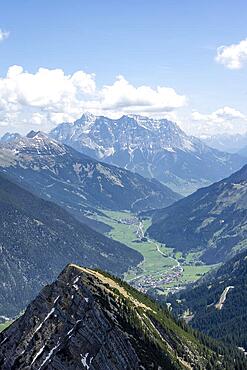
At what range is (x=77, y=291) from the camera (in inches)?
5979

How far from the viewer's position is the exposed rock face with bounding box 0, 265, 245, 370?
141 m

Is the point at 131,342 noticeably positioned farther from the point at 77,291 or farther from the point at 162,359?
the point at 77,291

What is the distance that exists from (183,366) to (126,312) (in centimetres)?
2244

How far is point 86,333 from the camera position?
5645 inches

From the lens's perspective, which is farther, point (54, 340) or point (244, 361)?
point (244, 361)

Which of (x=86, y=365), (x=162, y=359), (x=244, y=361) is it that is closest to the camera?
(x=86, y=365)

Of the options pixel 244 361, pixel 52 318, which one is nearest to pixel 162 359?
pixel 52 318

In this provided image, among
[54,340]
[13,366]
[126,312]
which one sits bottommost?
[13,366]

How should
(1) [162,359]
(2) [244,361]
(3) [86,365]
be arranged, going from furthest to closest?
(2) [244,361], (1) [162,359], (3) [86,365]

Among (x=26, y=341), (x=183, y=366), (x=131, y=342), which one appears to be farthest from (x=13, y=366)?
(x=183, y=366)

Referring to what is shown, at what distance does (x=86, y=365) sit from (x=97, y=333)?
8583 millimetres

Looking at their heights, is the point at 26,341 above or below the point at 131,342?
below

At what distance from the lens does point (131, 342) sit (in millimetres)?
144625

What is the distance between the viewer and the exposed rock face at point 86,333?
141 m
